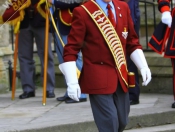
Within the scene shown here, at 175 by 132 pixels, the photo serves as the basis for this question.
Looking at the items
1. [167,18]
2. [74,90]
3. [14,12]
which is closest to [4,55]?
[14,12]

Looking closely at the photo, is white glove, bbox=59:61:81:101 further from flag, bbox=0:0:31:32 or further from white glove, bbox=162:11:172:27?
flag, bbox=0:0:31:32

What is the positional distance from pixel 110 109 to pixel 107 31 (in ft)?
2.07

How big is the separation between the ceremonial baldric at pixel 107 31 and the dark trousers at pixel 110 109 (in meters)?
0.16

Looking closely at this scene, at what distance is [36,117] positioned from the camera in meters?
7.00

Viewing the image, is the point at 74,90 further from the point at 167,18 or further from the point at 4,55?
the point at 4,55

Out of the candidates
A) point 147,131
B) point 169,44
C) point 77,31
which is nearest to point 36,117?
point 147,131

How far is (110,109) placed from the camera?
16.6 ft

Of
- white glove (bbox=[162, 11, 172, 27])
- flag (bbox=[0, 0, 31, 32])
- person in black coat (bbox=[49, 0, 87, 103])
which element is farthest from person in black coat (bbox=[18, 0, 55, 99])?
white glove (bbox=[162, 11, 172, 27])

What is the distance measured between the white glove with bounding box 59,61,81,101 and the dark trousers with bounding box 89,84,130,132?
0.23 m

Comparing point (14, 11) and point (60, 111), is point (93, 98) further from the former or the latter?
point (14, 11)

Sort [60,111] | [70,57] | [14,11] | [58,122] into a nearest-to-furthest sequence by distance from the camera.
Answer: [70,57] < [58,122] < [60,111] < [14,11]

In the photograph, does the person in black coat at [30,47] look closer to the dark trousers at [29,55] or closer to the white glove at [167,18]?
the dark trousers at [29,55]

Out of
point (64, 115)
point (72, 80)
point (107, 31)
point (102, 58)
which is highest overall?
point (107, 31)

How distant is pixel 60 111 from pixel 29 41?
4.37 feet
